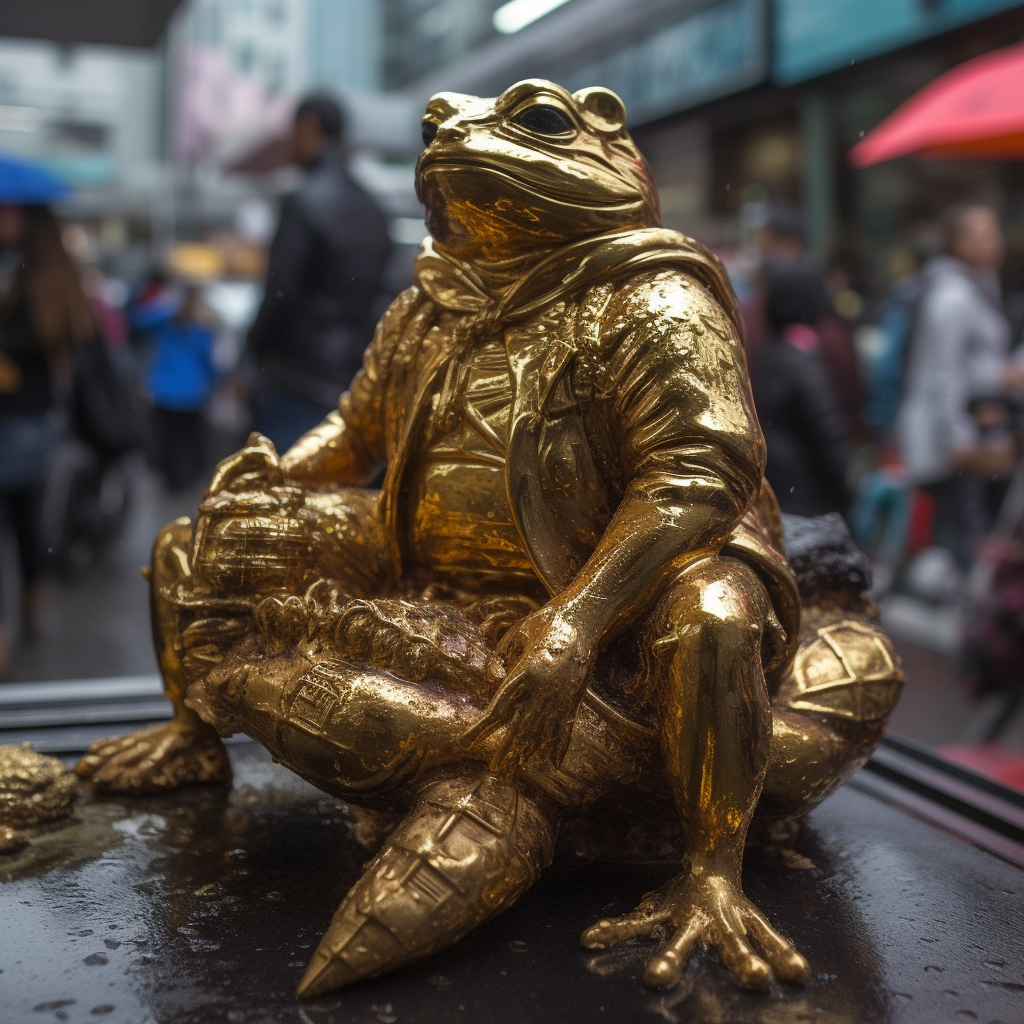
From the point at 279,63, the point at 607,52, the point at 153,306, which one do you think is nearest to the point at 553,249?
the point at 607,52

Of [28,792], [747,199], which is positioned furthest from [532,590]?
[747,199]

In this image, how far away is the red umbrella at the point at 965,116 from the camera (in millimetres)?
2965

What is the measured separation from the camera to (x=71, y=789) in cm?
182

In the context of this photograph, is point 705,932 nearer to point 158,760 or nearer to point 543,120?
point 158,760

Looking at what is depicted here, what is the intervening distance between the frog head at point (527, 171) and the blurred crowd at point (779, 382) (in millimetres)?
509

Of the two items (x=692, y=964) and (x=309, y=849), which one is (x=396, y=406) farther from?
(x=692, y=964)

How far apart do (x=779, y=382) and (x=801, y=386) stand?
2.3 inches

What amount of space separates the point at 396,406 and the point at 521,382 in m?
0.28

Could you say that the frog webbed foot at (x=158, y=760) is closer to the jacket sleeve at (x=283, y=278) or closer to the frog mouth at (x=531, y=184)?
the frog mouth at (x=531, y=184)

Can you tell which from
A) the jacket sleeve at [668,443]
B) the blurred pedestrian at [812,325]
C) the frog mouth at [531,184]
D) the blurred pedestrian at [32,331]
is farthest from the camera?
the blurred pedestrian at [32,331]

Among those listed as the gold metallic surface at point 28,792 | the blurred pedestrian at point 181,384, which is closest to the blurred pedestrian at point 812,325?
the gold metallic surface at point 28,792

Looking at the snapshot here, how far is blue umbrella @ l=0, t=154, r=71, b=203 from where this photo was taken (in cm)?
357

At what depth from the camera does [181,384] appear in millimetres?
6066

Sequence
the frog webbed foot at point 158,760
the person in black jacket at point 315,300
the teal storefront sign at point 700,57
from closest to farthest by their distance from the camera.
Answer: the frog webbed foot at point 158,760 → the person in black jacket at point 315,300 → the teal storefront sign at point 700,57
